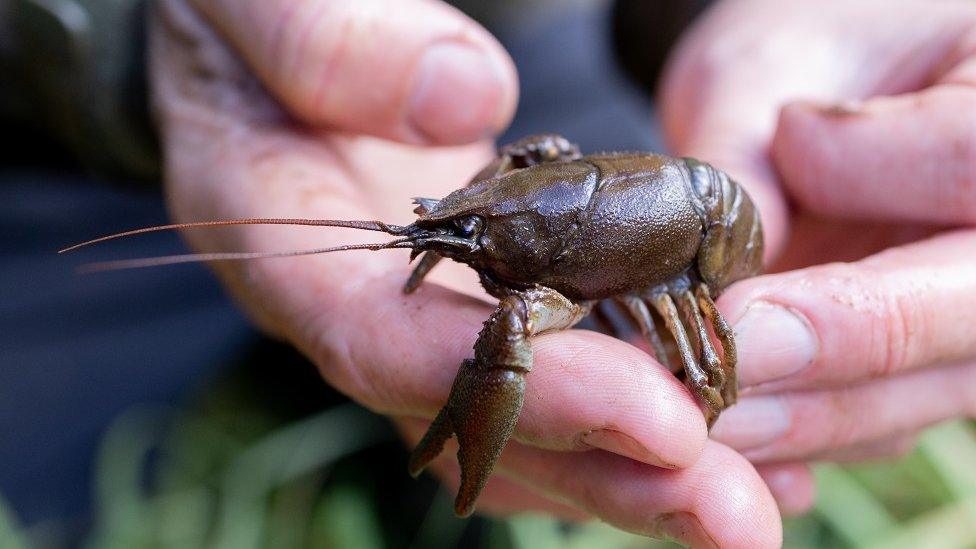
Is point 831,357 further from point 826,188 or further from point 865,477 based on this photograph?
point 865,477

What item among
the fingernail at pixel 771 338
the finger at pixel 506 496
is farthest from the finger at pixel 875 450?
the finger at pixel 506 496

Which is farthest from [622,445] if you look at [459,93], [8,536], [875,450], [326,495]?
[8,536]

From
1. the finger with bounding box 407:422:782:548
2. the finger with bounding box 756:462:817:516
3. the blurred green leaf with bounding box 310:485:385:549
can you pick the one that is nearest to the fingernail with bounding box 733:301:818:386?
the finger with bounding box 407:422:782:548

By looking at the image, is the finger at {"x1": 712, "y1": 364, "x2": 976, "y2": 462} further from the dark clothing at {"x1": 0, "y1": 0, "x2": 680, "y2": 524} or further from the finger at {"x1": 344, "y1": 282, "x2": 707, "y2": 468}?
the dark clothing at {"x1": 0, "y1": 0, "x2": 680, "y2": 524}

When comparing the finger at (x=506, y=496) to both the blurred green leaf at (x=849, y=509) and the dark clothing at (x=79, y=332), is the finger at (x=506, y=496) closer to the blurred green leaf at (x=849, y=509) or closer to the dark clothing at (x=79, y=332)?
the blurred green leaf at (x=849, y=509)

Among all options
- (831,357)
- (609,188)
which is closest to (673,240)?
(609,188)

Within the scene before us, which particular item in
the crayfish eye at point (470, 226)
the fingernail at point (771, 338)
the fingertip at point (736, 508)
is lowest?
the fingertip at point (736, 508)

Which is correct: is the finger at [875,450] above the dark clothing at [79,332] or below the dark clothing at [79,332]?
above

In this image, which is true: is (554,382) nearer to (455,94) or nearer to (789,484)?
(455,94)
